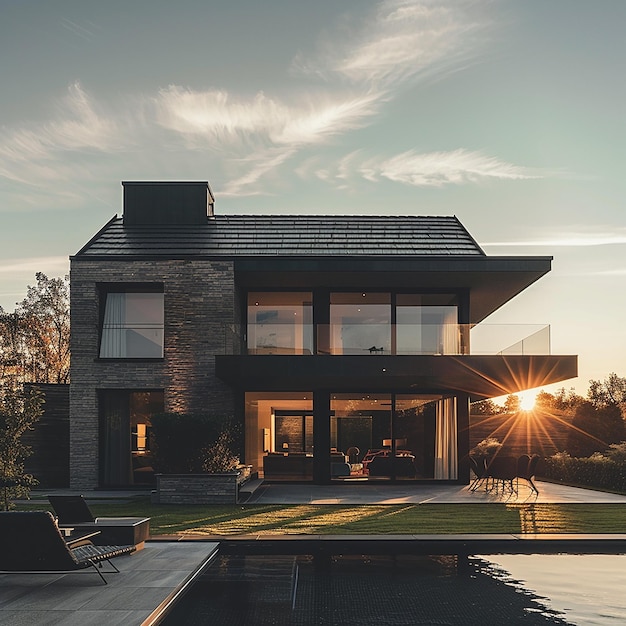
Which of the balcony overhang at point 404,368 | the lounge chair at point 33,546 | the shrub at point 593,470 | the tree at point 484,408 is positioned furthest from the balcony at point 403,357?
the tree at point 484,408

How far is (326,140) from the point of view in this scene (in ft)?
62.8

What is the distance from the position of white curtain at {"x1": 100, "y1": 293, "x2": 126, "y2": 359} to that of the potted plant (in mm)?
3668

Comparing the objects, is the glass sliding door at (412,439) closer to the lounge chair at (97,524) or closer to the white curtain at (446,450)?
the white curtain at (446,450)

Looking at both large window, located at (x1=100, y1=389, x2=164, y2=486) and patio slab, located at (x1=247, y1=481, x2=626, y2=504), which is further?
large window, located at (x1=100, y1=389, x2=164, y2=486)

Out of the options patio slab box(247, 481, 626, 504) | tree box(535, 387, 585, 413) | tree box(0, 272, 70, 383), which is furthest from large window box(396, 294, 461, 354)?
tree box(535, 387, 585, 413)

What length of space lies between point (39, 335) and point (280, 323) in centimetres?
2602

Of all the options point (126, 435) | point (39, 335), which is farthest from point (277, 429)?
point (39, 335)

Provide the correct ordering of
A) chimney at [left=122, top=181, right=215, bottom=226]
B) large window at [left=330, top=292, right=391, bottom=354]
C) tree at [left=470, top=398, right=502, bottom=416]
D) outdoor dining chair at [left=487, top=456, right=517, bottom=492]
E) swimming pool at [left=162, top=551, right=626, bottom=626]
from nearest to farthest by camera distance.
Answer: swimming pool at [left=162, top=551, right=626, bottom=626]
outdoor dining chair at [left=487, top=456, right=517, bottom=492]
large window at [left=330, top=292, right=391, bottom=354]
chimney at [left=122, top=181, right=215, bottom=226]
tree at [left=470, top=398, right=502, bottom=416]

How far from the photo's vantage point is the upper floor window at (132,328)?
67.7ft

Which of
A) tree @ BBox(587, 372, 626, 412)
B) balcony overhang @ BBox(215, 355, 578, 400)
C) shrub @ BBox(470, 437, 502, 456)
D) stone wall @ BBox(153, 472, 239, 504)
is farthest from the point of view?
tree @ BBox(587, 372, 626, 412)

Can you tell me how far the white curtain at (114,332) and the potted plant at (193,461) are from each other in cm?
367

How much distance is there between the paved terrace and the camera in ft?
22.7

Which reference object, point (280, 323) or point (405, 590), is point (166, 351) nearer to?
point (280, 323)

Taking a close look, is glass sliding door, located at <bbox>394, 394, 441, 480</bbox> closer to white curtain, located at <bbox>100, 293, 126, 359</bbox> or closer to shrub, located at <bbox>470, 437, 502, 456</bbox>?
shrub, located at <bbox>470, 437, 502, 456</bbox>
